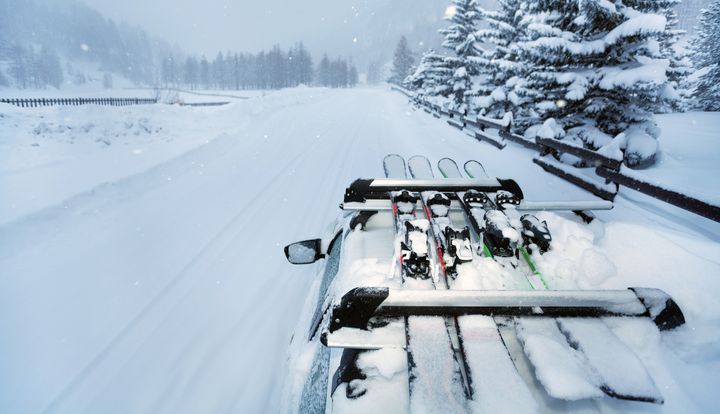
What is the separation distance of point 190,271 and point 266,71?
11230 cm

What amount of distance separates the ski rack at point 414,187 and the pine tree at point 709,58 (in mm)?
32523

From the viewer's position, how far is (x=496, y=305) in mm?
1516

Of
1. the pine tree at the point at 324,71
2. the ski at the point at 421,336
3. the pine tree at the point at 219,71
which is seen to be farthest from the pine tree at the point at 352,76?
the ski at the point at 421,336

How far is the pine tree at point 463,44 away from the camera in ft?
73.3

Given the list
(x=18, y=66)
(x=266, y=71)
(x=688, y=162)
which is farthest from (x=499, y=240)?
(x=18, y=66)

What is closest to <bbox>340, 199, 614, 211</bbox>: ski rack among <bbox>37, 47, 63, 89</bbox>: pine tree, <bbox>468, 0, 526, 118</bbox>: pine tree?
<bbox>468, 0, 526, 118</bbox>: pine tree

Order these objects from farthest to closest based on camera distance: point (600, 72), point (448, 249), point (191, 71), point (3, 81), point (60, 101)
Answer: point (191, 71), point (3, 81), point (60, 101), point (600, 72), point (448, 249)

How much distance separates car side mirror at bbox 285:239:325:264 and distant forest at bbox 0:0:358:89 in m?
108

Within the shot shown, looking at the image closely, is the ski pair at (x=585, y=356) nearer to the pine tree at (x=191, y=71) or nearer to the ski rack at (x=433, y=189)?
the ski rack at (x=433, y=189)

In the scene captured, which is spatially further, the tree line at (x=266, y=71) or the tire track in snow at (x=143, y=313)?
the tree line at (x=266, y=71)

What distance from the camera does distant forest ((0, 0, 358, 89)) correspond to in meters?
101

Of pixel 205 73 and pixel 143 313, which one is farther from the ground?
pixel 205 73

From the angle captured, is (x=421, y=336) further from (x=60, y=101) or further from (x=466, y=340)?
(x=60, y=101)

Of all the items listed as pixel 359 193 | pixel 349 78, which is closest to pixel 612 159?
pixel 359 193
